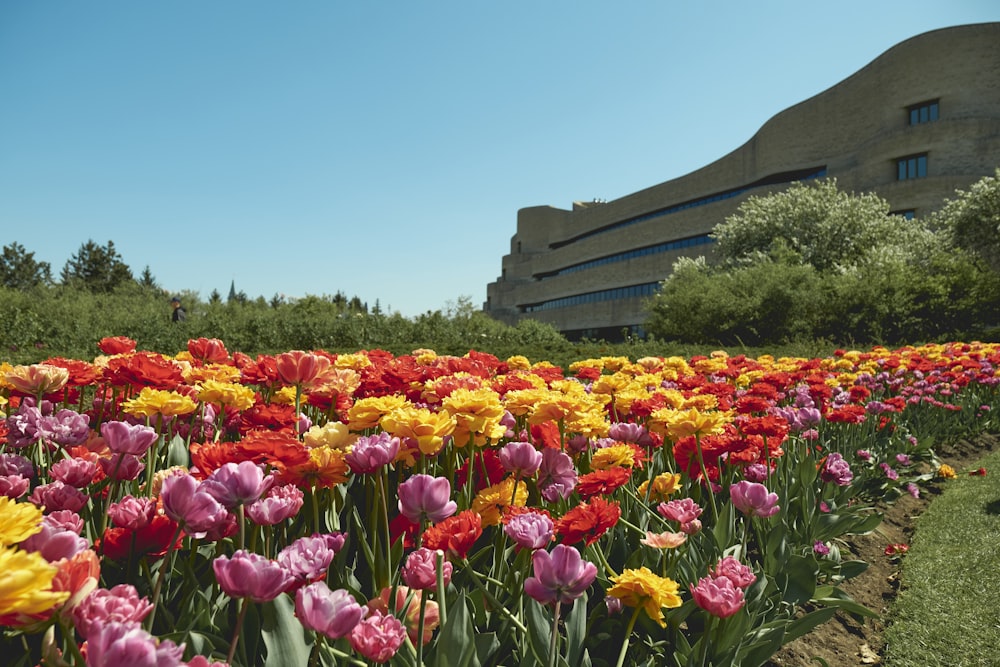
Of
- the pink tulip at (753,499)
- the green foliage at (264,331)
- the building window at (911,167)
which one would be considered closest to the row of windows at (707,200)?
the building window at (911,167)

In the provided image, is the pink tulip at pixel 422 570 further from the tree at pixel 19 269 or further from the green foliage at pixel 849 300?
the tree at pixel 19 269

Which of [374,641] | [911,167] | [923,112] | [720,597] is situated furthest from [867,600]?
[923,112]

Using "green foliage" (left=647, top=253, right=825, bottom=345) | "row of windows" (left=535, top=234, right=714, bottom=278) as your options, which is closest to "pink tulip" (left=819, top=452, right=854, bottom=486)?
"green foliage" (left=647, top=253, right=825, bottom=345)

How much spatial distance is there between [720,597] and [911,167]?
36.7 meters

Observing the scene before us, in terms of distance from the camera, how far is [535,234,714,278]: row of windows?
131ft

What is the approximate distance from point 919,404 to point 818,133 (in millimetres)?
35004

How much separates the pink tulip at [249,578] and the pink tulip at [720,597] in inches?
34.1

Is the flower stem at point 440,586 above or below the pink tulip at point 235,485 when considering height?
below

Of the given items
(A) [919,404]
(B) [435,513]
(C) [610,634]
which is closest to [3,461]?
(B) [435,513]

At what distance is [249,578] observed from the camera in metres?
0.85

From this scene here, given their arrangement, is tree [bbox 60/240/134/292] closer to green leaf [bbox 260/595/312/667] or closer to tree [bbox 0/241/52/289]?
tree [bbox 0/241/52/289]

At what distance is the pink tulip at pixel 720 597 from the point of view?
4.00 ft

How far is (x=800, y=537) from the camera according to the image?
249 cm

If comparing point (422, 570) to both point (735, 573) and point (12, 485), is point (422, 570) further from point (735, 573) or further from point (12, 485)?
point (12, 485)
